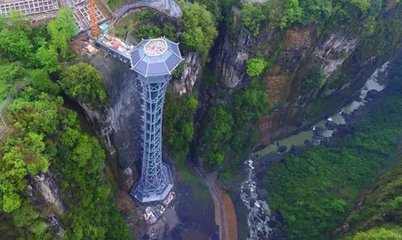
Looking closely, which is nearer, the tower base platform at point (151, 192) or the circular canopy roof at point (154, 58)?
the circular canopy roof at point (154, 58)

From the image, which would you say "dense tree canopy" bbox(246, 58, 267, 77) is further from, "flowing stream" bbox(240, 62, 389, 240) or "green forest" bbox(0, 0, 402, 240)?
"flowing stream" bbox(240, 62, 389, 240)

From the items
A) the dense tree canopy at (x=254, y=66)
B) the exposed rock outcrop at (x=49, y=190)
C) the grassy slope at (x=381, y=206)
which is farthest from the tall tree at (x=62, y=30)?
the grassy slope at (x=381, y=206)

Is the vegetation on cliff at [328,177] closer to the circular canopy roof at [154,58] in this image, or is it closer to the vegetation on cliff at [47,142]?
the vegetation on cliff at [47,142]

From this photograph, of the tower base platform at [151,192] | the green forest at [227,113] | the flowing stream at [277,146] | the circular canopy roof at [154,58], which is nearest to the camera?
the green forest at [227,113]

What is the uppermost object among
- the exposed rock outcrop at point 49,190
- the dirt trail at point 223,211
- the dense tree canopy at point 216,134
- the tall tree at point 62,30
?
the tall tree at point 62,30

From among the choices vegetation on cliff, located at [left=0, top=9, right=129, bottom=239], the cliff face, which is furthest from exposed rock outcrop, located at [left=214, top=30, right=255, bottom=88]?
vegetation on cliff, located at [left=0, top=9, right=129, bottom=239]

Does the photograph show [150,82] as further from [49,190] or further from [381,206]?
[381,206]

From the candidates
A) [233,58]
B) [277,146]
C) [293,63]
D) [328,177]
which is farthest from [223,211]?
[293,63]

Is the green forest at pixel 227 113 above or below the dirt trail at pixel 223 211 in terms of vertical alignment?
above
